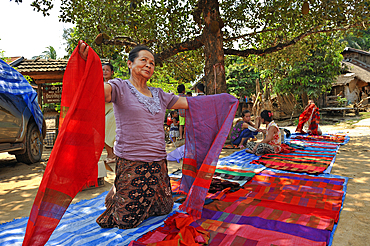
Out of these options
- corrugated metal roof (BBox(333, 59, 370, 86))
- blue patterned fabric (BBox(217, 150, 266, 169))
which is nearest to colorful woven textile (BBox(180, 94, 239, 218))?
blue patterned fabric (BBox(217, 150, 266, 169))

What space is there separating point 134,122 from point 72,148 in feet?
2.35

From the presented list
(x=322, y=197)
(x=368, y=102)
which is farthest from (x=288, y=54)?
(x=368, y=102)

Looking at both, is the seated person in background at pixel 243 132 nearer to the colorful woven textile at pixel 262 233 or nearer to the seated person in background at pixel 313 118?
the seated person in background at pixel 313 118

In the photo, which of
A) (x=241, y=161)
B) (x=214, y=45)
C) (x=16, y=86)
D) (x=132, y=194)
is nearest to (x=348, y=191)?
(x=241, y=161)

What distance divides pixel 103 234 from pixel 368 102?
25.5 metres

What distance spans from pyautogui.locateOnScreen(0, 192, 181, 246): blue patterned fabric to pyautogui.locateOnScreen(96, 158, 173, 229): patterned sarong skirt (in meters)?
→ 0.08

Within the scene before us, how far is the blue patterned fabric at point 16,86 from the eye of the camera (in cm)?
476

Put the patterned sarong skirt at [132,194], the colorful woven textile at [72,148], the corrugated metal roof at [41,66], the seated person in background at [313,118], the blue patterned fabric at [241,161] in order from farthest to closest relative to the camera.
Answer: the seated person in background at [313,118]
the corrugated metal roof at [41,66]
the blue patterned fabric at [241,161]
the patterned sarong skirt at [132,194]
the colorful woven textile at [72,148]

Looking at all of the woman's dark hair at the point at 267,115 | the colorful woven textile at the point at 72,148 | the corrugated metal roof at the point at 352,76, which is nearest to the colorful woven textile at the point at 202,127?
the colorful woven textile at the point at 72,148

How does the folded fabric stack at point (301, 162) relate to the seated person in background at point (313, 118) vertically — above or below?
below

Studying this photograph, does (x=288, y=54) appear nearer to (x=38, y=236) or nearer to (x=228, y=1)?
(x=228, y=1)

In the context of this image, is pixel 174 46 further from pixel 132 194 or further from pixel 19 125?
pixel 132 194

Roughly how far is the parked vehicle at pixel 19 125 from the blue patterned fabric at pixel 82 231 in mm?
2794

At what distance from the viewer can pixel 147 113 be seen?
2.40 meters
